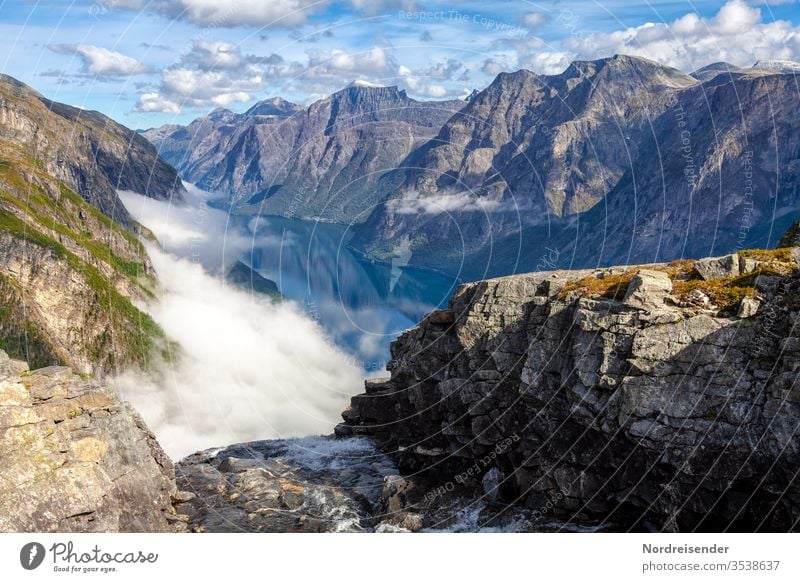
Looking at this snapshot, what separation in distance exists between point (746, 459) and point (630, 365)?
11.3 meters

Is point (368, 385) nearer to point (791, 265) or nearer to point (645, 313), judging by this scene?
point (645, 313)

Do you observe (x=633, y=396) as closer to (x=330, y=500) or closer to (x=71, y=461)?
(x=330, y=500)

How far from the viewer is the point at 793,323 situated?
49.4 m

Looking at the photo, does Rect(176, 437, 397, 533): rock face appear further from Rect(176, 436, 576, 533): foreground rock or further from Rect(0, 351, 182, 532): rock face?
Rect(0, 351, 182, 532): rock face

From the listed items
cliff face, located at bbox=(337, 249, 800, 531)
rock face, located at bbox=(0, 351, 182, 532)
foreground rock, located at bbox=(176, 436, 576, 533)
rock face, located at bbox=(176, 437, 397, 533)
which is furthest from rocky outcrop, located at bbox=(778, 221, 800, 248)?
rock face, located at bbox=(0, 351, 182, 532)

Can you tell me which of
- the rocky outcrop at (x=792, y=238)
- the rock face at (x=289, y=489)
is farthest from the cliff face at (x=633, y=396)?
the rock face at (x=289, y=489)

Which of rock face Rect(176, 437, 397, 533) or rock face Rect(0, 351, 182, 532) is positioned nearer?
rock face Rect(0, 351, 182, 532)

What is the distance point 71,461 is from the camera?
52688mm

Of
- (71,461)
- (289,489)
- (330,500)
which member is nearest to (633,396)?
(330,500)

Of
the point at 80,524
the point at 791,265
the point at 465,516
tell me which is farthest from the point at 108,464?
the point at 791,265

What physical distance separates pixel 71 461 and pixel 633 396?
4596 centimetres

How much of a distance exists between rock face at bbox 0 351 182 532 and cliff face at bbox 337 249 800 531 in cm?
3032

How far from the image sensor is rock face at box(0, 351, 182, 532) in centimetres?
4809

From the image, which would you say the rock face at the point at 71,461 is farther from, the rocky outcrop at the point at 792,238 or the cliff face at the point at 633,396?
the rocky outcrop at the point at 792,238
